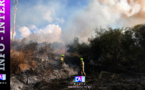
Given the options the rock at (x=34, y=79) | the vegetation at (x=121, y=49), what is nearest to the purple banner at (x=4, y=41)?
the rock at (x=34, y=79)

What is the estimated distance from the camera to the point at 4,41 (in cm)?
983

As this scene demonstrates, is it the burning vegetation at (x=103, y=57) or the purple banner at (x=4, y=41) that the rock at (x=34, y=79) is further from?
the purple banner at (x=4, y=41)

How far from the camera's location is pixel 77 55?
2183 centimetres

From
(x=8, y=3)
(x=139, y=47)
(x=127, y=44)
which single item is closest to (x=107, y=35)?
(x=127, y=44)

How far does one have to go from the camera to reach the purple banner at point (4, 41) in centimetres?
966

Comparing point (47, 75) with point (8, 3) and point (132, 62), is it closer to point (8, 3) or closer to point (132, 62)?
point (8, 3)

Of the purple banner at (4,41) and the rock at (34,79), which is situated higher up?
the purple banner at (4,41)

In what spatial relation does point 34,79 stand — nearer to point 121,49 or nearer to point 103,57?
point 103,57

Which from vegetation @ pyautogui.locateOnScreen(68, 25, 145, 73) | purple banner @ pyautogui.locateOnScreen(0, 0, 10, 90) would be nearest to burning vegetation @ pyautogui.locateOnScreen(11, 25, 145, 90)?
vegetation @ pyautogui.locateOnScreen(68, 25, 145, 73)

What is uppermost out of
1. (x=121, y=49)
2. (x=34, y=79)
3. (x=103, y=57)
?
(x=121, y=49)

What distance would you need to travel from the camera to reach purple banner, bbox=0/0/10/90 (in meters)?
9.66

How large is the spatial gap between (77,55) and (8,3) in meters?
14.1

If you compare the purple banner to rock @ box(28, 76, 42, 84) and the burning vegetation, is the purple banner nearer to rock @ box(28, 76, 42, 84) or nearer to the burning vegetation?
rock @ box(28, 76, 42, 84)

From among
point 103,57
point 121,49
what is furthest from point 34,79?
point 121,49
